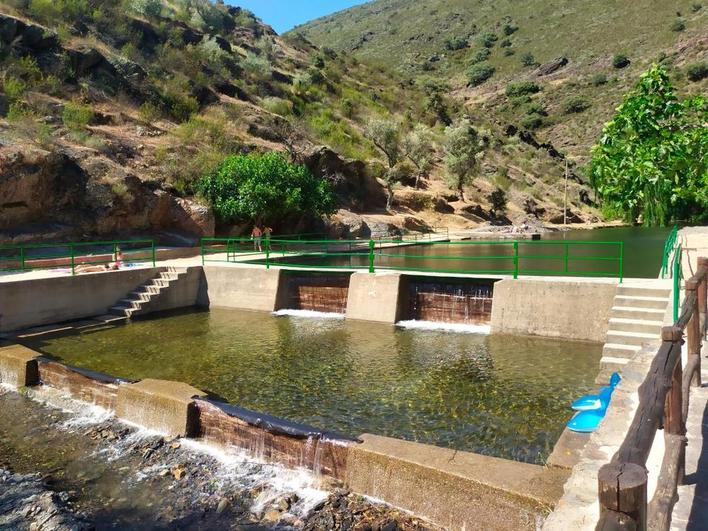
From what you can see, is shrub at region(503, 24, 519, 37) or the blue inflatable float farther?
shrub at region(503, 24, 519, 37)

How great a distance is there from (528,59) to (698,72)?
40.7 m

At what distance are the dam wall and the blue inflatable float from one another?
1.99 m

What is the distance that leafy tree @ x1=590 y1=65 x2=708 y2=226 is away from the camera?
40.0 ft

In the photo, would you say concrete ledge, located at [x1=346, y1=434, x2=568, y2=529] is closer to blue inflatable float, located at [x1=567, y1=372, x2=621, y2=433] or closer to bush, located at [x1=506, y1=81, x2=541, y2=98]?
blue inflatable float, located at [x1=567, y1=372, x2=621, y2=433]

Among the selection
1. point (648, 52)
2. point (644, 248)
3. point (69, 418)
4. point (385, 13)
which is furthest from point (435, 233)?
point (385, 13)

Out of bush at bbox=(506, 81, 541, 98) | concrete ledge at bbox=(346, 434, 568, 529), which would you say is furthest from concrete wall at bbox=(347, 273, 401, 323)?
bush at bbox=(506, 81, 541, 98)

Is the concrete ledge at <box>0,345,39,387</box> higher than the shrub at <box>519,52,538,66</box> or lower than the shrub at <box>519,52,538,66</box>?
lower

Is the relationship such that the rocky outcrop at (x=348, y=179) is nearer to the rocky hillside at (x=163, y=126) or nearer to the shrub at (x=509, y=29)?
the rocky hillside at (x=163, y=126)

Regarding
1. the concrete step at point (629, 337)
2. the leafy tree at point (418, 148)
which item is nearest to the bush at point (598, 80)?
the leafy tree at point (418, 148)

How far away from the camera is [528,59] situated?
116m

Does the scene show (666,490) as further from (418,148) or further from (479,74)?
(479,74)

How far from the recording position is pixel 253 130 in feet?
133

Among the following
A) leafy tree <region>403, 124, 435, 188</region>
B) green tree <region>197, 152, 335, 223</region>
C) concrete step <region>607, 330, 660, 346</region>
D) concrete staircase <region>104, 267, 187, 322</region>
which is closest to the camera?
concrete step <region>607, 330, 660, 346</region>

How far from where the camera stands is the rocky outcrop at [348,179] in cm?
4075
